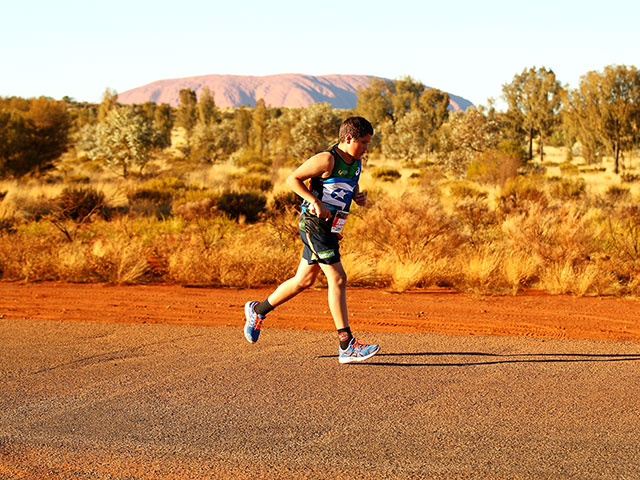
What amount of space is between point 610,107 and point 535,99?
59.6 feet

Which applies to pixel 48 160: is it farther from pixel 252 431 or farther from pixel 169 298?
pixel 252 431

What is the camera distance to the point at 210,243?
12031mm

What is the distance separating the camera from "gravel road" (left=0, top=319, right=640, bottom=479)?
11.7 ft

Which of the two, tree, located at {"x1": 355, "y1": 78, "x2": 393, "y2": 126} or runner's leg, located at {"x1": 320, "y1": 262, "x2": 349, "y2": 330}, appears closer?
runner's leg, located at {"x1": 320, "y1": 262, "x2": 349, "y2": 330}

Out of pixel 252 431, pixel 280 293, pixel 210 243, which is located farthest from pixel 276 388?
pixel 210 243

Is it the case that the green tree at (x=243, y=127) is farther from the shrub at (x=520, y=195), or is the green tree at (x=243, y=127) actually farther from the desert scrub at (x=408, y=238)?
the desert scrub at (x=408, y=238)

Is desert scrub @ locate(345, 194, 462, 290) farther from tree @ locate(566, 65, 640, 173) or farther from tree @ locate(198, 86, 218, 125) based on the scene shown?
tree @ locate(198, 86, 218, 125)

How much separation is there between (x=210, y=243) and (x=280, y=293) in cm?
619

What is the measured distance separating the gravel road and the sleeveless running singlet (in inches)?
47.0

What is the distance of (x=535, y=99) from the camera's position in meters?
57.2

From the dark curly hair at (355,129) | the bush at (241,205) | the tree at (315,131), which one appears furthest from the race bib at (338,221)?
the tree at (315,131)

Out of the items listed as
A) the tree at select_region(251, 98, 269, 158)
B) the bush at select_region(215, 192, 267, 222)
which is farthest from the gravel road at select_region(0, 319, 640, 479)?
the tree at select_region(251, 98, 269, 158)

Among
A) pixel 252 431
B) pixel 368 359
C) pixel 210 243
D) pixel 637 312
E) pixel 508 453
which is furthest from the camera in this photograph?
pixel 210 243

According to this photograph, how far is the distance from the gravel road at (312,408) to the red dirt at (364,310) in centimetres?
60
